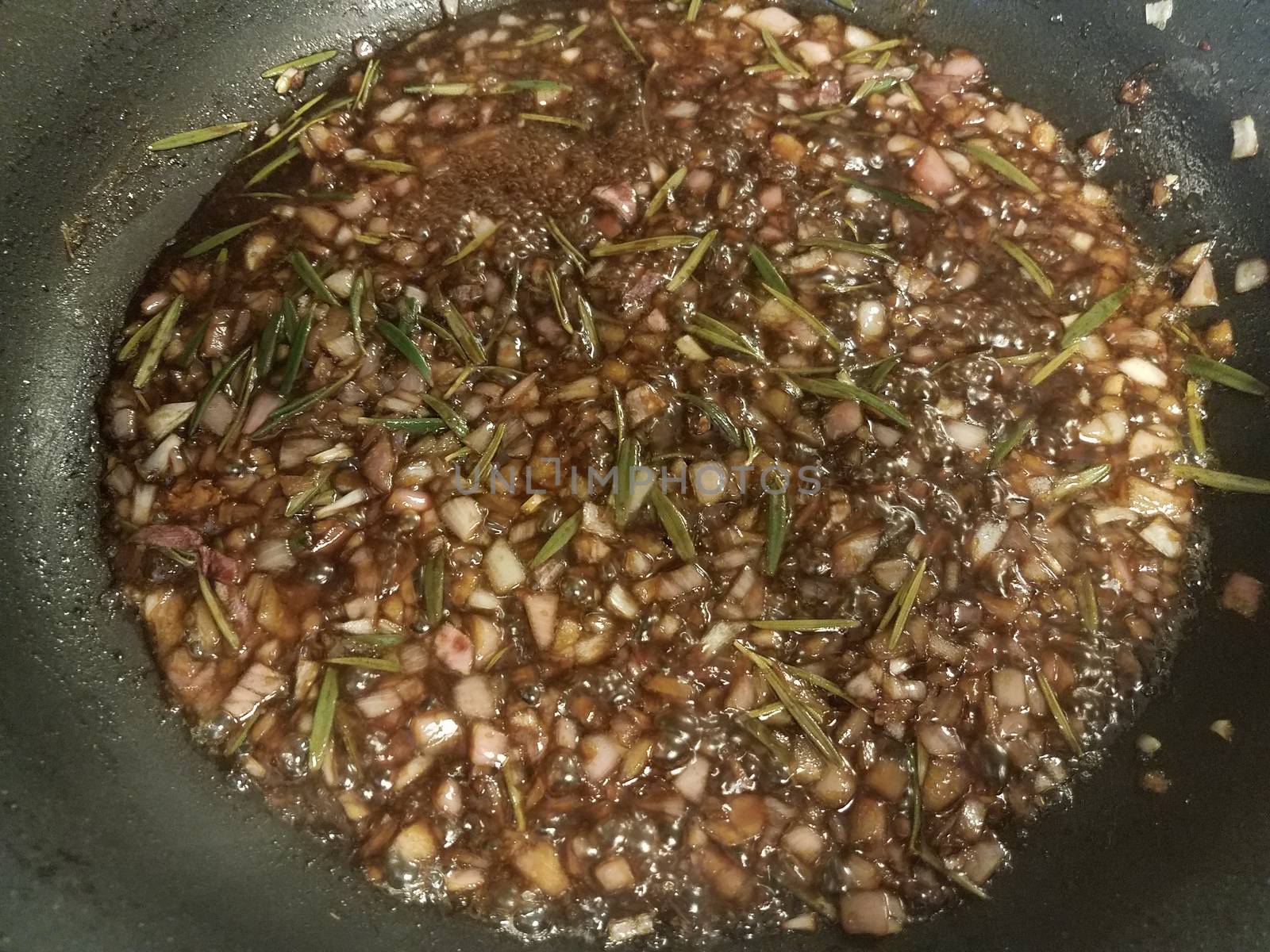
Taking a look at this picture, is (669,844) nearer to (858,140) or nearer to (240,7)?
(858,140)

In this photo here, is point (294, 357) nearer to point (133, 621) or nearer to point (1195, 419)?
point (133, 621)

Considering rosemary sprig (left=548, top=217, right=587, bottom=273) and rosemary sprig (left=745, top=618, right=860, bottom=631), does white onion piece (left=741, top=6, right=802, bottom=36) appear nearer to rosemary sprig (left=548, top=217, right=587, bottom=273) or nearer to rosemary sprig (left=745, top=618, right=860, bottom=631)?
rosemary sprig (left=548, top=217, right=587, bottom=273)

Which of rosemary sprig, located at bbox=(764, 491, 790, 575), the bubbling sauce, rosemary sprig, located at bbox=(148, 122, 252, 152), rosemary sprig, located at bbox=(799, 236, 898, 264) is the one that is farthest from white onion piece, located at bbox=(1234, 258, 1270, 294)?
rosemary sprig, located at bbox=(148, 122, 252, 152)

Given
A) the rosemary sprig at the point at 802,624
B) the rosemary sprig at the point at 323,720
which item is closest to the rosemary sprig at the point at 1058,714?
the rosemary sprig at the point at 802,624

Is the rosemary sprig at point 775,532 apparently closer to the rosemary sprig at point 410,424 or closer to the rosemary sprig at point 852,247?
the rosemary sprig at point 852,247

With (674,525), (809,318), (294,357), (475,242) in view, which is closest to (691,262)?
(809,318)

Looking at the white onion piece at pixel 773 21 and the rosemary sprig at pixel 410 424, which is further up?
the white onion piece at pixel 773 21
